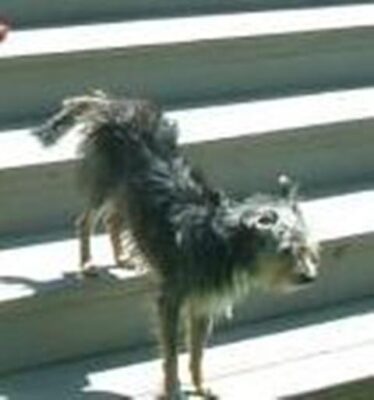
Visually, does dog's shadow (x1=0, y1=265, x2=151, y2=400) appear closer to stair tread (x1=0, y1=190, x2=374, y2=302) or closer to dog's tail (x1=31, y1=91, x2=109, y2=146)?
stair tread (x1=0, y1=190, x2=374, y2=302)

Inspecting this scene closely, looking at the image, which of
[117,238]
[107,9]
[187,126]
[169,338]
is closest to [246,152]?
[187,126]

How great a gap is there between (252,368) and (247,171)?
990 millimetres

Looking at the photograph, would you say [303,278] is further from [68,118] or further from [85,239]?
[68,118]

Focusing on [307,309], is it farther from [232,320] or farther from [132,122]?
[132,122]

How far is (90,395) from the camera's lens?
4.12 m

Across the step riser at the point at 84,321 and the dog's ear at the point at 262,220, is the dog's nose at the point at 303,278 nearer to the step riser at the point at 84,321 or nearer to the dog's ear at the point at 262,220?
the dog's ear at the point at 262,220

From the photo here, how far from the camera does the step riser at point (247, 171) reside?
462cm

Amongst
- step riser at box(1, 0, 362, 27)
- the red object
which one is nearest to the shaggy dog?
Answer: the red object

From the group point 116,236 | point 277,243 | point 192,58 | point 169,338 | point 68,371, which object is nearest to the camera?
point 277,243

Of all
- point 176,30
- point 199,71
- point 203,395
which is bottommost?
point 203,395

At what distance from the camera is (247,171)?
510cm

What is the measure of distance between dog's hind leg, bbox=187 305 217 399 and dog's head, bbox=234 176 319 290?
9.8 inches

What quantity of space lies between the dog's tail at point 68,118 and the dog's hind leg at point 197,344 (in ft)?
2.36

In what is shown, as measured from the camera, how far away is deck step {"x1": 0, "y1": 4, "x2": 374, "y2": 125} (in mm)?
5070
